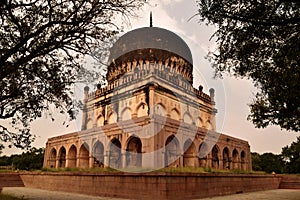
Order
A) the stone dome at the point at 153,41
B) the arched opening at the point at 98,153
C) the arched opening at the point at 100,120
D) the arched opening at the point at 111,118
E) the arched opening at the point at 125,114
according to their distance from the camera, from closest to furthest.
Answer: the arched opening at the point at 98,153
the arched opening at the point at 125,114
the arched opening at the point at 111,118
the arched opening at the point at 100,120
the stone dome at the point at 153,41

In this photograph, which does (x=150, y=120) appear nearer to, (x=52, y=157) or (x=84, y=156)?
(x=84, y=156)

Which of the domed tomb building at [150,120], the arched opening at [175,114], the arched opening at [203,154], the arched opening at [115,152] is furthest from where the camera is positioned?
the arched opening at [175,114]

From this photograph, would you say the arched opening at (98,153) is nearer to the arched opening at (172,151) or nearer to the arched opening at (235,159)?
the arched opening at (172,151)

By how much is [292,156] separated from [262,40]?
23458 millimetres

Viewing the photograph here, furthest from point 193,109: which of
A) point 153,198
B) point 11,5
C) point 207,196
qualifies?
point 11,5

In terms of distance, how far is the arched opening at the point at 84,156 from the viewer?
19531 millimetres

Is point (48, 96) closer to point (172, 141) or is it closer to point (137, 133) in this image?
point (137, 133)

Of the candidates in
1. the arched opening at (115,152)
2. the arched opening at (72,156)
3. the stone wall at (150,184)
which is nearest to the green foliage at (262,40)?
the stone wall at (150,184)

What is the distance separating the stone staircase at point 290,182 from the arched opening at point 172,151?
7165 millimetres

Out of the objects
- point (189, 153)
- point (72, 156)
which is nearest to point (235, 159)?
point (189, 153)

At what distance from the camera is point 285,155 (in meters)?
26.3

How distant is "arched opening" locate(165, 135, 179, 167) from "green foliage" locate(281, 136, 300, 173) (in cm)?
1380

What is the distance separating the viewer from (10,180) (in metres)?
15.6

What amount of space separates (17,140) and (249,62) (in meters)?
6.34
